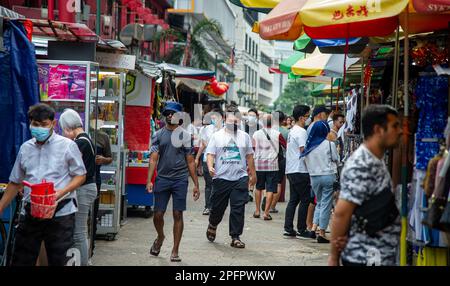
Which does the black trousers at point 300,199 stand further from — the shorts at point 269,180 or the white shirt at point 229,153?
the shorts at point 269,180

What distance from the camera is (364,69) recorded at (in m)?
10.1

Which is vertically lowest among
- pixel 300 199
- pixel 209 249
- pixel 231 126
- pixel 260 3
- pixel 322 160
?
pixel 209 249

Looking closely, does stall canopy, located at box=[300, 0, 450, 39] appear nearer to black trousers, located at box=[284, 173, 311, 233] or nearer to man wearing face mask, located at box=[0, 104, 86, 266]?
man wearing face mask, located at box=[0, 104, 86, 266]

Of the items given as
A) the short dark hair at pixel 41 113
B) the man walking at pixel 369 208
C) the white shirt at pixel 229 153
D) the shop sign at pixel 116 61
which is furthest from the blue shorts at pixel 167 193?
the man walking at pixel 369 208

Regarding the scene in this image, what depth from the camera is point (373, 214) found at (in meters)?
5.19

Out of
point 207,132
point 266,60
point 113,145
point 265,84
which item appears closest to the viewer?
point 113,145

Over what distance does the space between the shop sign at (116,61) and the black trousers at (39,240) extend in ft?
15.1

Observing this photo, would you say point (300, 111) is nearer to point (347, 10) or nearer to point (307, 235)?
point (307, 235)

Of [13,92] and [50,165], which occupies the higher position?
[13,92]

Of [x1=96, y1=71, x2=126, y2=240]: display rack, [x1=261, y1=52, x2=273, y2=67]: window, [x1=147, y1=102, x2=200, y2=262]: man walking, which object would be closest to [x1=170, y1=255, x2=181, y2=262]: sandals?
[x1=147, y1=102, x2=200, y2=262]: man walking

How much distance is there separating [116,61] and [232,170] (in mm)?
2341

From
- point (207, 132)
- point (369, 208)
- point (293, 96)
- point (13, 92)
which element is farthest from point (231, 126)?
point (293, 96)

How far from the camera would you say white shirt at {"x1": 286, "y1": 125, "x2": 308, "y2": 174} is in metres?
12.1

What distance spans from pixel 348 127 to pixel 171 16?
3660cm
